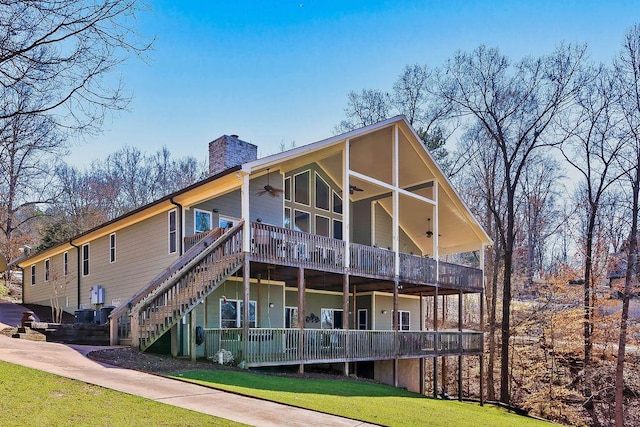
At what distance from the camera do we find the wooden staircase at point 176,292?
41.6 ft

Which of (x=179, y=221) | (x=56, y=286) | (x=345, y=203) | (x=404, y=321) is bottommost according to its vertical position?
(x=404, y=321)

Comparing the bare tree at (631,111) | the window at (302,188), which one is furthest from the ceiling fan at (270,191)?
the bare tree at (631,111)

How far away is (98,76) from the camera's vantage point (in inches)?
287

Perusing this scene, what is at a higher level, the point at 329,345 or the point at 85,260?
the point at 85,260

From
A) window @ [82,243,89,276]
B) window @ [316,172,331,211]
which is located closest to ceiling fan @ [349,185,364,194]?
window @ [316,172,331,211]

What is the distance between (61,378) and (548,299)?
2451cm

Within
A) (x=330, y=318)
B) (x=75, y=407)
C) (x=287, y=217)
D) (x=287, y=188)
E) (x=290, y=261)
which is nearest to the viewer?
(x=75, y=407)

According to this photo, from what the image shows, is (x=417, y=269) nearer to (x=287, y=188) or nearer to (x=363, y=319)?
(x=363, y=319)

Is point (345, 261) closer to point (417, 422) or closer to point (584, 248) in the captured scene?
point (417, 422)

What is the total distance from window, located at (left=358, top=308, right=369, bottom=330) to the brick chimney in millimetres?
8821

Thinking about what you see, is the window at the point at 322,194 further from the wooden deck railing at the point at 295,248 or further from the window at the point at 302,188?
the wooden deck railing at the point at 295,248

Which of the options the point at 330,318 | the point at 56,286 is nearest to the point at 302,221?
the point at 330,318

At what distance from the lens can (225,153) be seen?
18.1m

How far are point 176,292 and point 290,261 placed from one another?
3.54 meters
